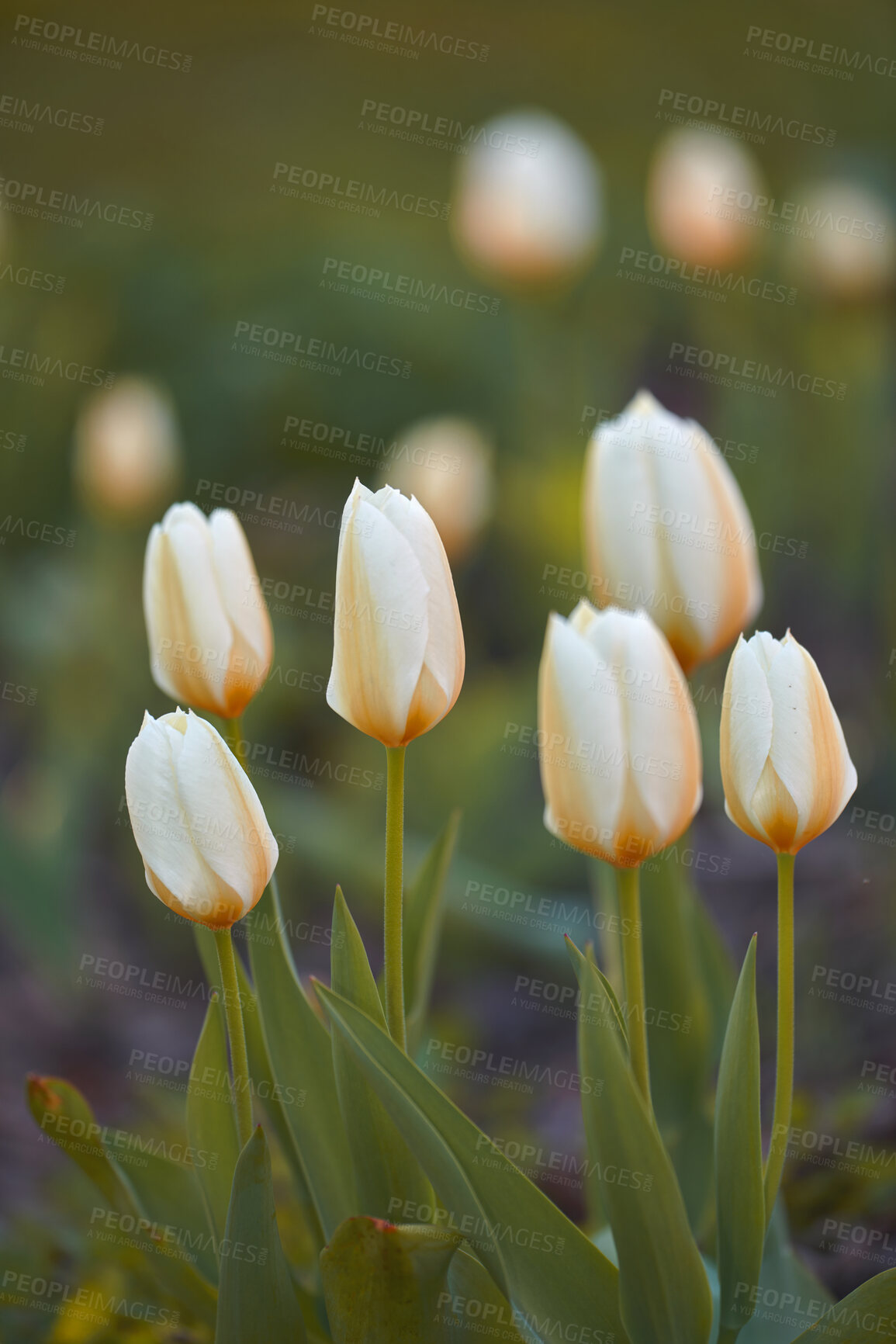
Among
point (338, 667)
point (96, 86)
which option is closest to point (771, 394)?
point (338, 667)

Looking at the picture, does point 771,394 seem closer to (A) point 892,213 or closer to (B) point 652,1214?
(A) point 892,213

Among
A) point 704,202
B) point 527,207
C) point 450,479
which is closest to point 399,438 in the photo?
point 527,207

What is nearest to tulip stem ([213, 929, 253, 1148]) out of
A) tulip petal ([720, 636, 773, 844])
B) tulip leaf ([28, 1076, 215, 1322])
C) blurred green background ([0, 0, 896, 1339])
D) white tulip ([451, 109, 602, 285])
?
tulip leaf ([28, 1076, 215, 1322])

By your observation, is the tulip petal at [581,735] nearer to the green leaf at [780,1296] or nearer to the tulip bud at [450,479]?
the green leaf at [780,1296]

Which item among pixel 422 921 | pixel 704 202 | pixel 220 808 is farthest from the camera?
pixel 704 202

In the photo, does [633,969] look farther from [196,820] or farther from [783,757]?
[196,820]

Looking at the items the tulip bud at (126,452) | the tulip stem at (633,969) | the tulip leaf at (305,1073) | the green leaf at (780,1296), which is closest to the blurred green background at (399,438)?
the tulip bud at (126,452)
